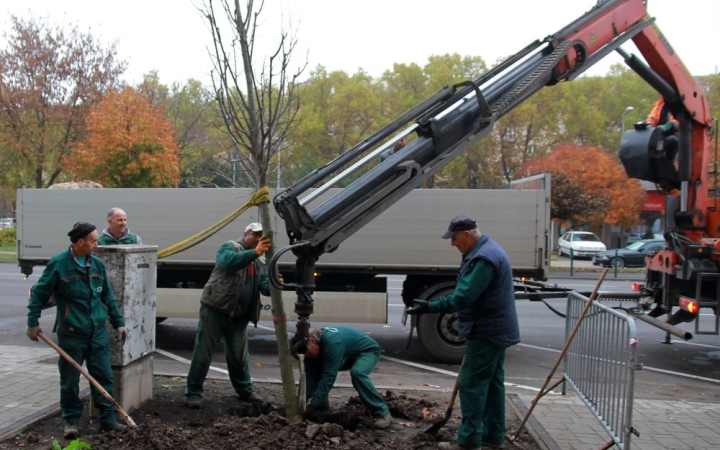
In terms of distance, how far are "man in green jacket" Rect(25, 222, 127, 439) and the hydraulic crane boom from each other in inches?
60.3

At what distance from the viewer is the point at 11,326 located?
1076 cm

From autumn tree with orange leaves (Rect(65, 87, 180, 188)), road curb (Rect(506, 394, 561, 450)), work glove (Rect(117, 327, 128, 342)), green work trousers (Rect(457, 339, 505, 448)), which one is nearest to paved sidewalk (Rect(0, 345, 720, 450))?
road curb (Rect(506, 394, 561, 450))

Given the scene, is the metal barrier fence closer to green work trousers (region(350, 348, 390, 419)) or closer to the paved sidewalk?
the paved sidewalk

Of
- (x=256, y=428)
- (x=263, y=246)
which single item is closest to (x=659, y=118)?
(x=263, y=246)

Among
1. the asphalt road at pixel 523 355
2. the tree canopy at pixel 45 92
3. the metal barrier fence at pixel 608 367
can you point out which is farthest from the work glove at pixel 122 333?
the tree canopy at pixel 45 92

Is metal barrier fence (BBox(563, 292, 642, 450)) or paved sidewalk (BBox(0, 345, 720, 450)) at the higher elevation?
metal barrier fence (BBox(563, 292, 642, 450))

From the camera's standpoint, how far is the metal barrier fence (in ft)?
13.3

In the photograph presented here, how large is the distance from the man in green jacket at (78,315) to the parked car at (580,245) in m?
27.7

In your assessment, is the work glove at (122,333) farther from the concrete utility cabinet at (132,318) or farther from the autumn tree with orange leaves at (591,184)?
the autumn tree with orange leaves at (591,184)

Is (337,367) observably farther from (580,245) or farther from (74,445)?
(580,245)

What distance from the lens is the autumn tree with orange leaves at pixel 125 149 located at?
22.2 meters

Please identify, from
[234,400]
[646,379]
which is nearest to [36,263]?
[234,400]

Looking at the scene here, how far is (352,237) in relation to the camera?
28.7ft

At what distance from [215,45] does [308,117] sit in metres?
29.1
